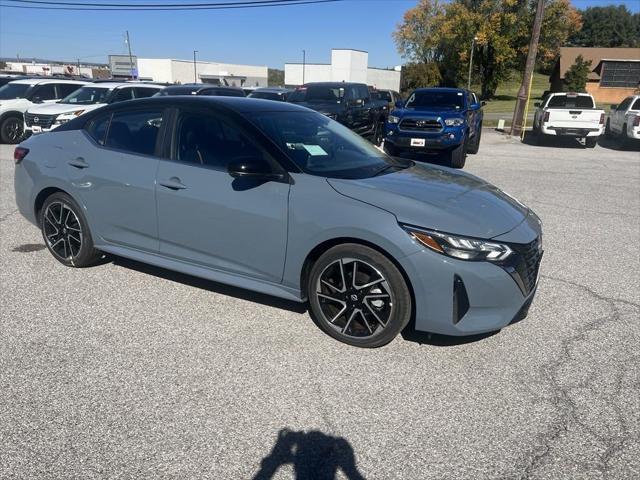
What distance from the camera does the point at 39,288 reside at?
14.5ft

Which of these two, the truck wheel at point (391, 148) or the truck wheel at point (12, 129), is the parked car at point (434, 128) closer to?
Answer: the truck wheel at point (391, 148)

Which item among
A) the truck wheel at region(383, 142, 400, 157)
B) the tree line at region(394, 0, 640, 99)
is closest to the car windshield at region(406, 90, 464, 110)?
the truck wheel at region(383, 142, 400, 157)

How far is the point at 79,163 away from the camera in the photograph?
453 cm

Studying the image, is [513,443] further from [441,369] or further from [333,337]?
[333,337]

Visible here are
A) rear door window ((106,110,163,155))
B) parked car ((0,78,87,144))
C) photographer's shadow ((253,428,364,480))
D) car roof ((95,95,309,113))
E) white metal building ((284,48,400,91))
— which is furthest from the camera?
white metal building ((284,48,400,91))

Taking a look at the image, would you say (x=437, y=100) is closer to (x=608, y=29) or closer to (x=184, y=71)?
(x=184, y=71)

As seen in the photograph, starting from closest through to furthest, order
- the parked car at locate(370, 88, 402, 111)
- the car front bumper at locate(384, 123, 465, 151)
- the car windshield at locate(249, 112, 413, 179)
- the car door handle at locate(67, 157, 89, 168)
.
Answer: the car windshield at locate(249, 112, 413, 179)
the car door handle at locate(67, 157, 89, 168)
the car front bumper at locate(384, 123, 465, 151)
the parked car at locate(370, 88, 402, 111)

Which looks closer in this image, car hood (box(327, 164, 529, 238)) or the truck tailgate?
car hood (box(327, 164, 529, 238))

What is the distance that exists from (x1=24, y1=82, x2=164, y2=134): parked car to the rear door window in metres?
9.35

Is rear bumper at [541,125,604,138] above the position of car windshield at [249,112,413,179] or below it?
below

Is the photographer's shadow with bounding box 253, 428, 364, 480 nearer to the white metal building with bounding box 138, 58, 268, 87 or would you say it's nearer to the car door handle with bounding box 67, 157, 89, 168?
the car door handle with bounding box 67, 157, 89, 168

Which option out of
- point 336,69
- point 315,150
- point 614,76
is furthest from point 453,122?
point 336,69

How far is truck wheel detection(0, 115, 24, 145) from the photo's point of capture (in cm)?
1457

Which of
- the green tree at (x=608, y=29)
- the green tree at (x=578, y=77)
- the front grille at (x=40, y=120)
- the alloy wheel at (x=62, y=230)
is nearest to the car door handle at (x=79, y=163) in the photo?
the alloy wheel at (x=62, y=230)
